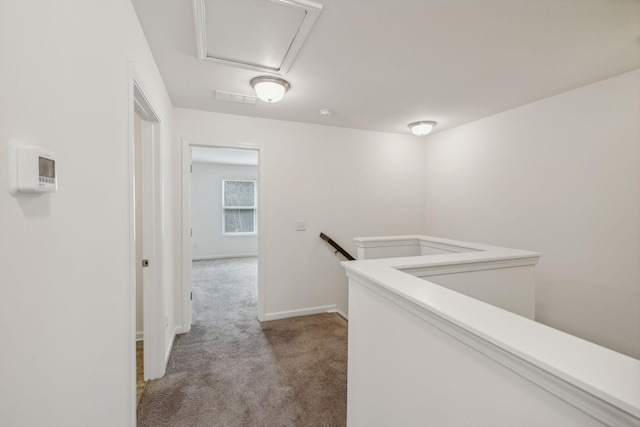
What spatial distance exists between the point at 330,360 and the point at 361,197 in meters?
2.07

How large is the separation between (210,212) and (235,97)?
4.74m

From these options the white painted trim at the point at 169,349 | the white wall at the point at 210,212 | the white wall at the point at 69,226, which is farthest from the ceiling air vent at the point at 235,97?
the white wall at the point at 210,212

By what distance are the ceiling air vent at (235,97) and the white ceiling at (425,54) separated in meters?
0.07

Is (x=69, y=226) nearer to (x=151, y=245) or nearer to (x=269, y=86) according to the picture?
(x=151, y=245)

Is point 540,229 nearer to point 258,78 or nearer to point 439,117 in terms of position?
point 439,117

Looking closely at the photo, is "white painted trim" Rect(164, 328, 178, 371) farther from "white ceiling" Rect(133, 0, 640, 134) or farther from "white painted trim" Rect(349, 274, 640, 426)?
"white ceiling" Rect(133, 0, 640, 134)

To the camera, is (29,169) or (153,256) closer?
(29,169)

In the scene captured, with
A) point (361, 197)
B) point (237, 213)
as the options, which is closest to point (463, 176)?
point (361, 197)

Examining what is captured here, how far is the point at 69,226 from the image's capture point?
0.81 m

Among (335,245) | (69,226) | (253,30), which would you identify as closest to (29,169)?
(69,226)

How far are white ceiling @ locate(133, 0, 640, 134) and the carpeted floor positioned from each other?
2.41m

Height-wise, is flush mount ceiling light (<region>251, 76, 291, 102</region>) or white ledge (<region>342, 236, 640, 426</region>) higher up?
flush mount ceiling light (<region>251, 76, 291, 102</region>)

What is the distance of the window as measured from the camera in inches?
273

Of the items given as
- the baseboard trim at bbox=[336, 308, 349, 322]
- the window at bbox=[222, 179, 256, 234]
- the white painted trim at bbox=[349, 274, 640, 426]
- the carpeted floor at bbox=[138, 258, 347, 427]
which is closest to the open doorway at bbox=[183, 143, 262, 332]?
the window at bbox=[222, 179, 256, 234]
